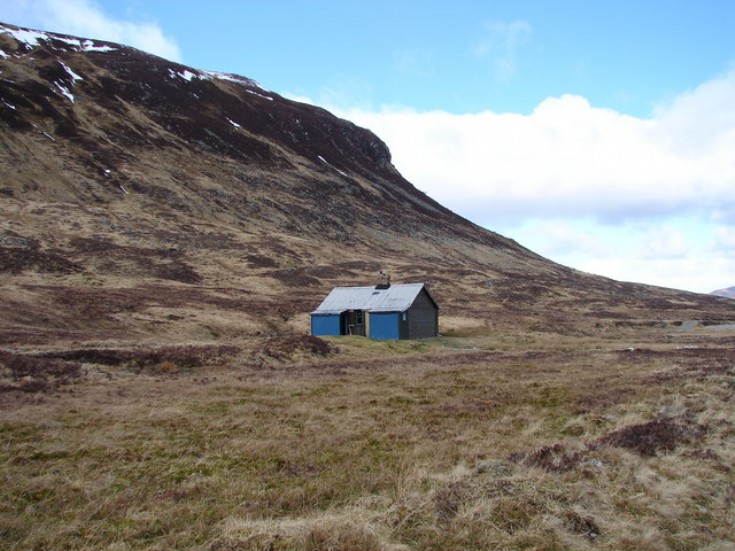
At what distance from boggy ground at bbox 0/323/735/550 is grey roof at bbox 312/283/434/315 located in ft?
82.6

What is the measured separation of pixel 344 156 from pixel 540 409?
15726 centimetres

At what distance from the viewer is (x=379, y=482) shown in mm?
11016

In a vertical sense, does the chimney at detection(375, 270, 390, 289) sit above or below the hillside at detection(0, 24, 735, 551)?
above

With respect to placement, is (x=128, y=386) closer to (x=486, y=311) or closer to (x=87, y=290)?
(x=87, y=290)

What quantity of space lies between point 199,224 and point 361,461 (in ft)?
290

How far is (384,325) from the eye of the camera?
50.3 m

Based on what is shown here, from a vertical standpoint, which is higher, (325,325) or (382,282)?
(382,282)

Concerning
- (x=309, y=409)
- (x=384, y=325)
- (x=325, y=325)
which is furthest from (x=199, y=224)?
(x=309, y=409)

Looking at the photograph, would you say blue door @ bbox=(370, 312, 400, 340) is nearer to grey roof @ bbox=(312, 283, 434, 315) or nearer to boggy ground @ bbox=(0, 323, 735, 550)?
grey roof @ bbox=(312, 283, 434, 315)

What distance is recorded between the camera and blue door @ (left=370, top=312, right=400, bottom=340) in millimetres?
49812

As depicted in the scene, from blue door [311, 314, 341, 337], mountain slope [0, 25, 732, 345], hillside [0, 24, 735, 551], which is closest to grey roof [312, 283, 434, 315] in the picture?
blue door [311, 314, 341, 337]

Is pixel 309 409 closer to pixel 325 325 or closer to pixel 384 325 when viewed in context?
pixel 384 325

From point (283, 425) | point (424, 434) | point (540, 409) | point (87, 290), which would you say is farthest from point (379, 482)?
point (87, 290)

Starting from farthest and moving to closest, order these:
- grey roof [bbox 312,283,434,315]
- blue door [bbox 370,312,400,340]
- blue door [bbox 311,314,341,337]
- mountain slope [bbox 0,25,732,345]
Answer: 1. mountain slope [bbox 0,25,732,345]
2. blue door [bbox 311,314,341,337]
3. grey roof [bbox 312,283,434,315]
4. blue door [bbox 370,312,400,340]
